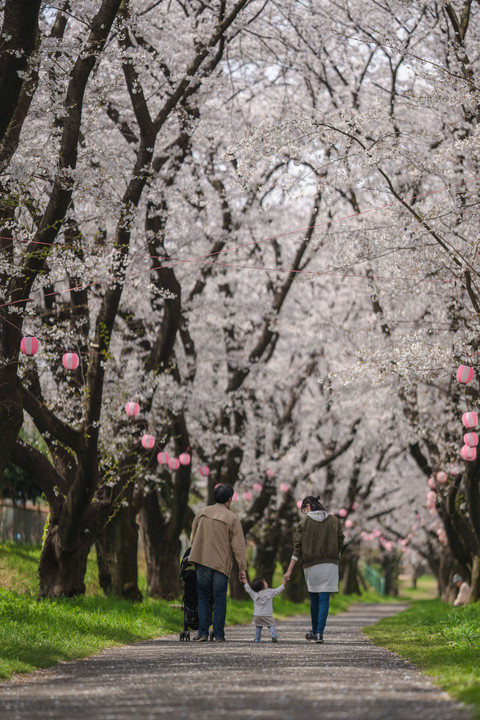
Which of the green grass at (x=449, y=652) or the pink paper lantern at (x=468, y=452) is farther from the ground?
the pink paper lantern at (x=468, y=452)

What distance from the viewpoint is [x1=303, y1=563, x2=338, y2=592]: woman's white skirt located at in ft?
36.6

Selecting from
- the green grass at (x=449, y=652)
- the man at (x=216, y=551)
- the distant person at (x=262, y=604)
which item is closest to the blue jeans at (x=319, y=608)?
the distant person at (x=262, y=604)

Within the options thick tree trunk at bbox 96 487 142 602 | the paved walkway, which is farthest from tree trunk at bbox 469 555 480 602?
the paved walkway

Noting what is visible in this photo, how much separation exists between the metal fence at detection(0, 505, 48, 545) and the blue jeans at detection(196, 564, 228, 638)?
45.3ft

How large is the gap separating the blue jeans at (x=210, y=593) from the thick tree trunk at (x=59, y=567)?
3755mm

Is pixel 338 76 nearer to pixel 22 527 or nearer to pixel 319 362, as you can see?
pixel 319 362

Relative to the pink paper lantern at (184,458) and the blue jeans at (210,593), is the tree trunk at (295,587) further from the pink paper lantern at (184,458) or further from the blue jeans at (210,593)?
the blue jeans at (210,593)

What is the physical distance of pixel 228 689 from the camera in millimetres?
6398

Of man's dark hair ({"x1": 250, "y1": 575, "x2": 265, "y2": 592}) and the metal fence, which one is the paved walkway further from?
the metal fence

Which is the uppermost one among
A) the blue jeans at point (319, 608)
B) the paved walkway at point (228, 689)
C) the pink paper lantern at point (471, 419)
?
the pink paper lantern at point (471, 419)

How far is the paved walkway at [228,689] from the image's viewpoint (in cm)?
538

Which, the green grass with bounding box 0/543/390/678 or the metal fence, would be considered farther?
the metal fence

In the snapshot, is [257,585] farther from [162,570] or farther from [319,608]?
[162,570]

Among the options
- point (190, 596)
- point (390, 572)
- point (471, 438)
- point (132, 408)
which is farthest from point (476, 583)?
point (390, 572)
